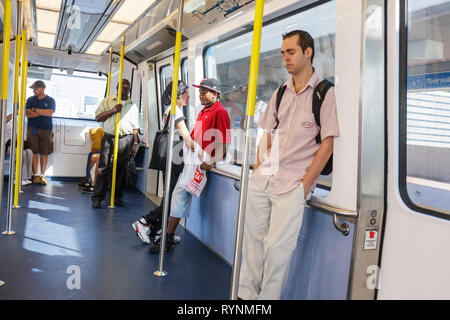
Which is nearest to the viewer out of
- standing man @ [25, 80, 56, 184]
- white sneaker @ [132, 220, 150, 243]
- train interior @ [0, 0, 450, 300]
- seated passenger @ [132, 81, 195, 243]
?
train interior @ [0, 0, 450, 300]

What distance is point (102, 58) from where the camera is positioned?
8.91 meters

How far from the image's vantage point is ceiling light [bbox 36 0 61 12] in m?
4.98

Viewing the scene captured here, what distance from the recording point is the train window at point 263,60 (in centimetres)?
307

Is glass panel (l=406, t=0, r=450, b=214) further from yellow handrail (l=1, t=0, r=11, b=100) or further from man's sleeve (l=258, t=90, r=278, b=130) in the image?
yellow handrail (l=1, t=0, r=11, b=100)

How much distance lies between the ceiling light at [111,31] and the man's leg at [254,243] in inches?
159

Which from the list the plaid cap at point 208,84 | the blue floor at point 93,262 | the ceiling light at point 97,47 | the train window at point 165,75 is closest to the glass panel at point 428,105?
the blue floor at point 93,262

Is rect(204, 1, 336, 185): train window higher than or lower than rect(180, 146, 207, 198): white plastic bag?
higher

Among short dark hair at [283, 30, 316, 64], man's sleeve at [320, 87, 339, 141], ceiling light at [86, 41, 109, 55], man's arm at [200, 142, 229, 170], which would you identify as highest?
ceiling light at [86, 41, 109, 55]

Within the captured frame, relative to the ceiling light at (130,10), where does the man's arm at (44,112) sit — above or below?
below

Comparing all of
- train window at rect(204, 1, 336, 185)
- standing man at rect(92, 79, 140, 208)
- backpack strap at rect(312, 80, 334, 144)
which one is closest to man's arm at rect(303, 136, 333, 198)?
backpack strap at rect(312, 80, 334, 144)

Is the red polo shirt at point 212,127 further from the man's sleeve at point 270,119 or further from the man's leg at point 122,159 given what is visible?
the man's leg at point 122,159

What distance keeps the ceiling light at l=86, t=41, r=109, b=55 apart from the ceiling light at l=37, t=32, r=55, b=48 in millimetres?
676

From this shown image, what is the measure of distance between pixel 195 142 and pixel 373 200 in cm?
211
